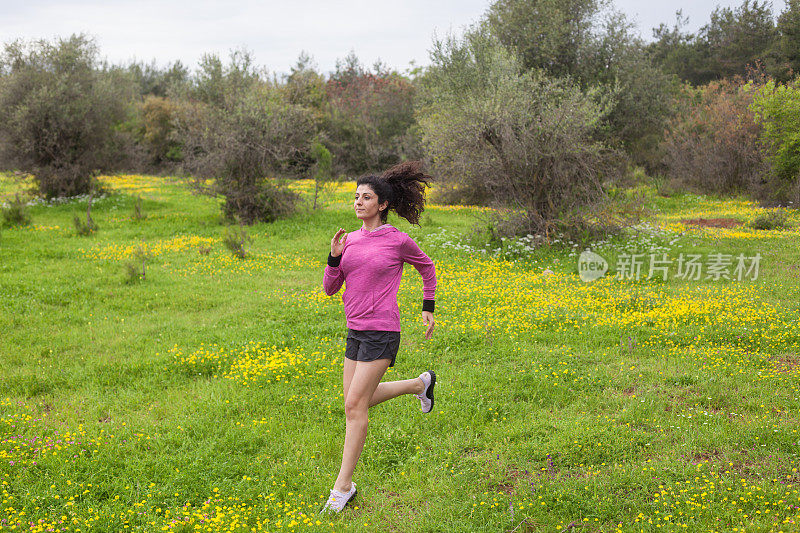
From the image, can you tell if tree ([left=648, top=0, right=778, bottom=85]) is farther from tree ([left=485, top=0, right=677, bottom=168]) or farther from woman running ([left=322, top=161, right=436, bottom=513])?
woman running ([left=322, top=161, right=436, bottom=513])

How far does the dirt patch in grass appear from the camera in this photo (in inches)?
660

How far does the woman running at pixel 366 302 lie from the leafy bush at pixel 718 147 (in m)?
22.4

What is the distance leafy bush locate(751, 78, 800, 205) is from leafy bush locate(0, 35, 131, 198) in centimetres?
2402

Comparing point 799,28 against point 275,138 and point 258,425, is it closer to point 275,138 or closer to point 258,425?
point 275,138

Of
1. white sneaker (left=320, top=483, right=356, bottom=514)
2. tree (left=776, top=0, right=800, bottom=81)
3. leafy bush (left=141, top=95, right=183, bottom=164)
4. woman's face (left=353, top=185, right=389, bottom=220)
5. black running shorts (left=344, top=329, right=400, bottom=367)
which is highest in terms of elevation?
tree (left=776, top=0, right=800, bottom=81)

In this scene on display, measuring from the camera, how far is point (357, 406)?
14.0ft

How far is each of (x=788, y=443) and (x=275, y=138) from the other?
15.9 m

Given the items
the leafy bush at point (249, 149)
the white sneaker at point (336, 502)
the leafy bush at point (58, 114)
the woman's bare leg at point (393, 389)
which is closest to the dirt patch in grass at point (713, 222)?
the leafy bush at point (249, 149)

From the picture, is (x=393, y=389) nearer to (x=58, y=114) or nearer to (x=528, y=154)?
(x=528, y=154)

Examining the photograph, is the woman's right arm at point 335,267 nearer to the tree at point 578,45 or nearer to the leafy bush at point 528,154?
the leafy bush at point 528,154

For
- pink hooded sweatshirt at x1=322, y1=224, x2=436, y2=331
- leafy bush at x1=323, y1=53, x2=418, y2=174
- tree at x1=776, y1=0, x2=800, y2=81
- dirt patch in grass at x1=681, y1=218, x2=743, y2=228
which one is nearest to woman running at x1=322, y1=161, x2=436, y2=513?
pink hooded sweatshirt at x1=322, y1=224, x2=436, y2=331

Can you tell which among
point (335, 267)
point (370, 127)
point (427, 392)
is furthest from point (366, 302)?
point (370, 127)

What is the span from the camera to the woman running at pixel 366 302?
4266mm

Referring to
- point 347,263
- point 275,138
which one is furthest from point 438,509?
point 275,138
